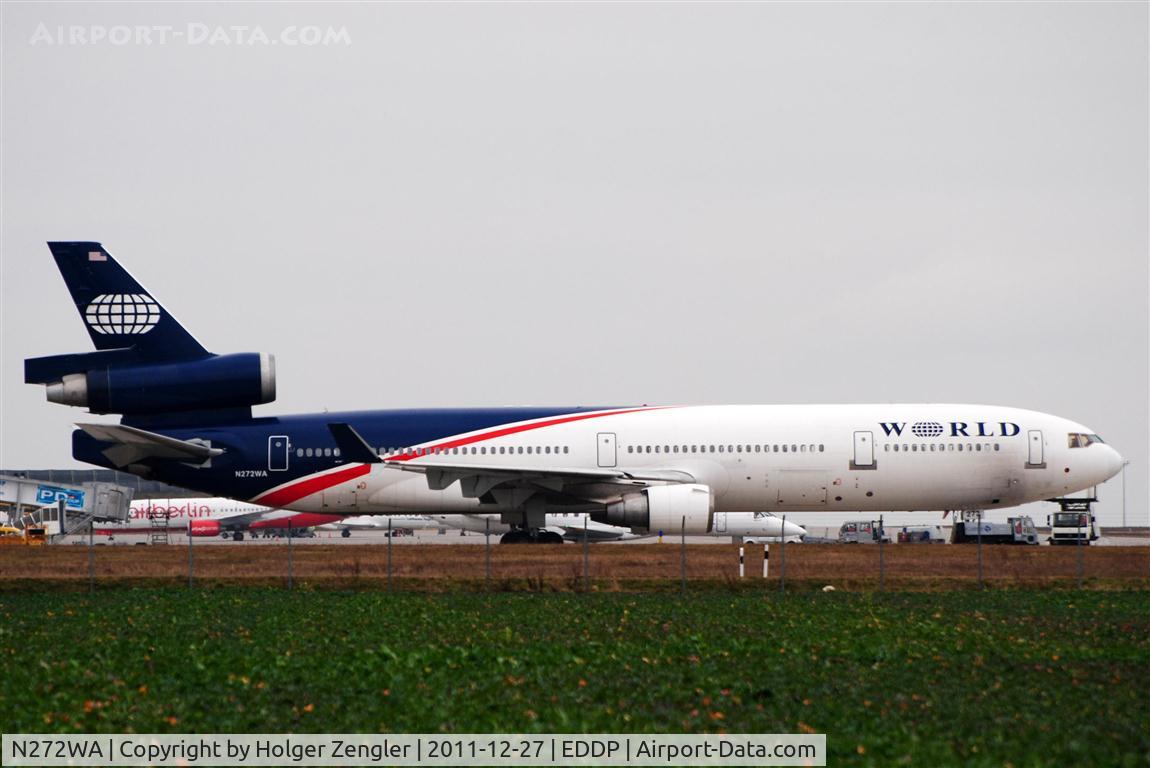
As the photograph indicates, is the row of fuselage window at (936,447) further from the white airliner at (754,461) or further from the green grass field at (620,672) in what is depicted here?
the green grass field at (620,672)

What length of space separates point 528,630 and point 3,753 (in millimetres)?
10186

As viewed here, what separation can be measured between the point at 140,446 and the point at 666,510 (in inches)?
609

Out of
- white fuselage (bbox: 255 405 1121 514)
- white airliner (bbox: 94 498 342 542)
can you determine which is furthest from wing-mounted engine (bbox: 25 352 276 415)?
white airliner (bbox: 94 498 342 542)

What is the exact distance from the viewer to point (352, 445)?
36.3 metres

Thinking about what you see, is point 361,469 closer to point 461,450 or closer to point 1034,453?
point 461,450

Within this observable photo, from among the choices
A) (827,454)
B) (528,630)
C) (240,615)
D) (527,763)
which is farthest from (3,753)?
(827,454)

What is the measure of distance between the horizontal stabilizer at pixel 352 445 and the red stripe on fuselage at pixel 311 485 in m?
3.03

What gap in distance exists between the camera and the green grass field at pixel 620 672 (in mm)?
13203

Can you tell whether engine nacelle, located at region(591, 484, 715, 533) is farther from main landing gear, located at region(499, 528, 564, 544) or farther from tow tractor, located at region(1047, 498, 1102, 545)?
tow tractor, located at region(1047, 498, 1102, 545)

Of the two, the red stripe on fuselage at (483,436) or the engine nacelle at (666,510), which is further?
the red stripe on fuselage at (483,436)

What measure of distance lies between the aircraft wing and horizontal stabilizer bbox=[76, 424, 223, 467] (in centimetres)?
654

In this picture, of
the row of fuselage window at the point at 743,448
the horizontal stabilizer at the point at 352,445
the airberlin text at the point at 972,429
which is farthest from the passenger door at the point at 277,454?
the airberlin text at the point at 972,429

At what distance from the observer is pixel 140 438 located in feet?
125

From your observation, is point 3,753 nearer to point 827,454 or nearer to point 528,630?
point 528,630
